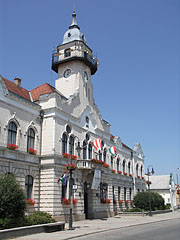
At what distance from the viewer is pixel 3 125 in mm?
23125

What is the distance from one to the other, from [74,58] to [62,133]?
11266 millimetres

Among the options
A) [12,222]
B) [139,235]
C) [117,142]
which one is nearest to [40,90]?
[117,142]

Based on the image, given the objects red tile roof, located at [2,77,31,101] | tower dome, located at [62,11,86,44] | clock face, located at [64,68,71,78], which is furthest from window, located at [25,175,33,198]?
tower dome, located at [62,11,86,44]

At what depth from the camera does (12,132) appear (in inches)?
950

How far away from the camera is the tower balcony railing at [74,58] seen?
3491 cm

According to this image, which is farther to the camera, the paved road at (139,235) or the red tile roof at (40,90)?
the red tile roof at (40,90)

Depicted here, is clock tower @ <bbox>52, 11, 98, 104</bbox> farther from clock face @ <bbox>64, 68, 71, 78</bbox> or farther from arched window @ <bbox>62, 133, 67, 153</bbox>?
arched window @ <bbox>62, 133, 67, 153</bbox>

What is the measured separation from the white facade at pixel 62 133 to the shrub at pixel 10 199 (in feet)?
15.3

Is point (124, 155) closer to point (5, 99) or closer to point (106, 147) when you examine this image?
point (106, 147)

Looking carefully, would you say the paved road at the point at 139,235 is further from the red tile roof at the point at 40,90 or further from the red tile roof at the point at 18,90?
the red tile roof at the point at 40,90

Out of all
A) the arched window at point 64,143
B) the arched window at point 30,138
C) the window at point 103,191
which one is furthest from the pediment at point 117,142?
the arched window at point 30,138

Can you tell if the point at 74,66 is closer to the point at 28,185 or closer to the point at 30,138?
the point at 30,138

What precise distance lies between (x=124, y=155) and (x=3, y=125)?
2699cm

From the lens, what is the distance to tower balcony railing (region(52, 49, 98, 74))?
3491cm
